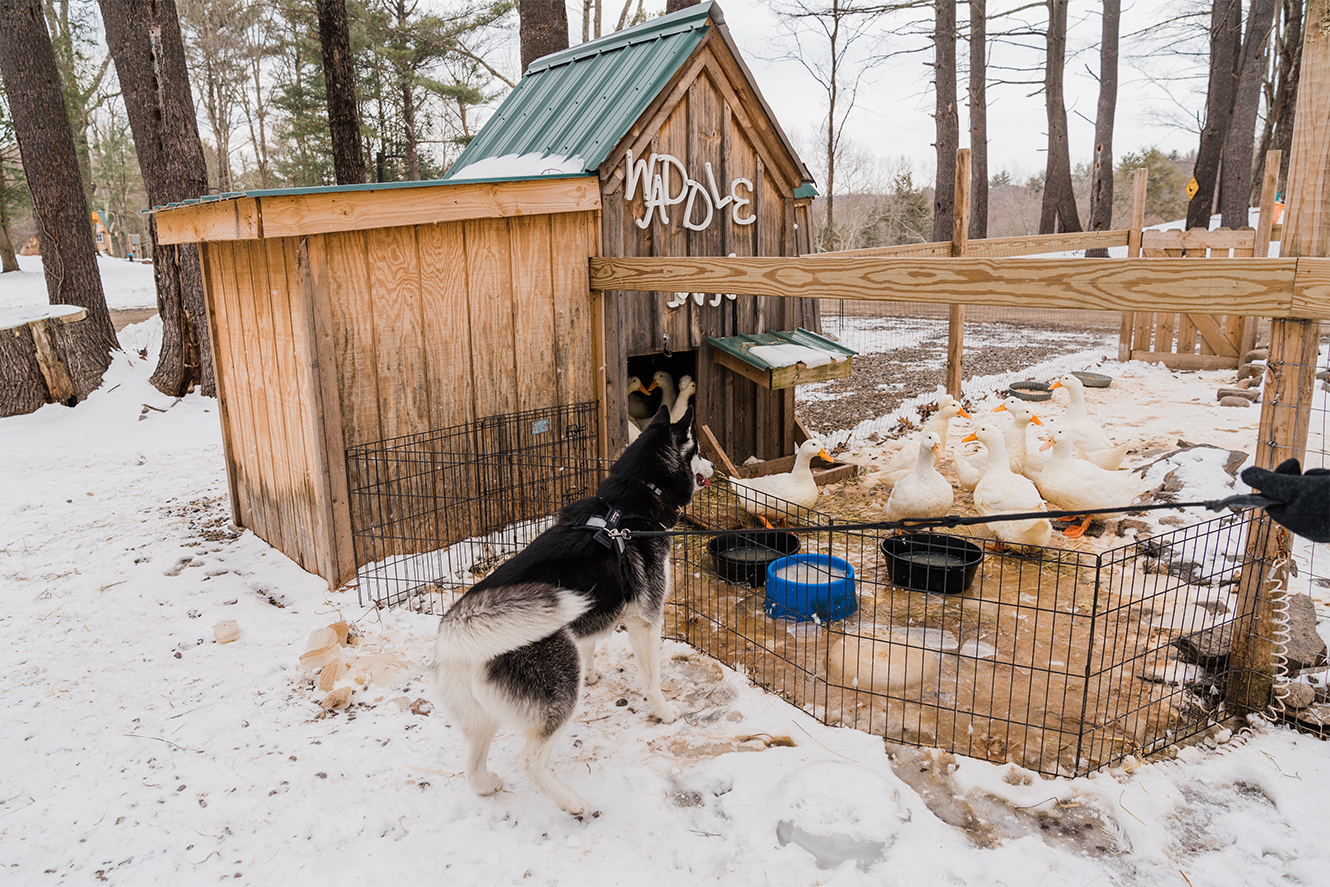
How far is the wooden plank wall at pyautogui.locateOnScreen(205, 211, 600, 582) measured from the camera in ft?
15.4

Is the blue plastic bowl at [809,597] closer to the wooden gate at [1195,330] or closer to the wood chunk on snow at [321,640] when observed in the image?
the wood chunk on snow at [321,640]

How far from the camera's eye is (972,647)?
414 cm

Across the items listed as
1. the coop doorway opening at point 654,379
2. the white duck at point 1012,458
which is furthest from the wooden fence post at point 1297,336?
the coop doorway opening at point 654,379

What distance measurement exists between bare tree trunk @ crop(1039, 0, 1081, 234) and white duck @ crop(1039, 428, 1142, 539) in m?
15.8

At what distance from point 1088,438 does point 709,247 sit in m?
3.62

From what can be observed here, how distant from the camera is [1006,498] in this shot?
5.13m

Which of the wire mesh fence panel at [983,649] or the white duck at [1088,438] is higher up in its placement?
the white duck at [1088,438]

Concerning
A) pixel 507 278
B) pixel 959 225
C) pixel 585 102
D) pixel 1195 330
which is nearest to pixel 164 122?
pixel 585 102

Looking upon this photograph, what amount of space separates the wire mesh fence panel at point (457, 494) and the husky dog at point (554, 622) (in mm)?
1716

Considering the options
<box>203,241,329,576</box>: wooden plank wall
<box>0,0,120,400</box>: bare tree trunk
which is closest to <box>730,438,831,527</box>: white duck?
<box>203,241,329,576</box>: wooden plank wall

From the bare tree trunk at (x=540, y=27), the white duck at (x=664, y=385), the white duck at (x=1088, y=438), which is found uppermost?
the bare tree trunk at (x=540, y=27)

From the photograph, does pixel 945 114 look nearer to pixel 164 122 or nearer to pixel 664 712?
pixel 164 122

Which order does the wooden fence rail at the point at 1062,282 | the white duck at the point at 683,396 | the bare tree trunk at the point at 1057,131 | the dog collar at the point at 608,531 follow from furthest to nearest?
the bare tree trunk at the point at 1057,131
the white duck at the point at 683,396
the dog collar at the point at 608,531
the wooden fence rail at the point at 1062,282

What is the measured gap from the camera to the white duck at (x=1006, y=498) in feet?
16.3
